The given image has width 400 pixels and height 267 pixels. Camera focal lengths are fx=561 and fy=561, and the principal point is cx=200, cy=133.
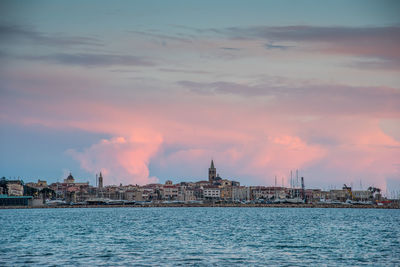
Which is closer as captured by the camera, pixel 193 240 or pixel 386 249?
pixel 386 249

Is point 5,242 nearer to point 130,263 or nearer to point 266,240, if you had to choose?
point 130,263

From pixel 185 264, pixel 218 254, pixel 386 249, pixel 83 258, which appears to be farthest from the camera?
pixel 386 249

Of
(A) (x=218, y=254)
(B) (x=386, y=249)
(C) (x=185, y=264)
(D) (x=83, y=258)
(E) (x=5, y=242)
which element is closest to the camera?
(C) (x=185, y=264)

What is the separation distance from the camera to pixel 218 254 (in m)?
39.6

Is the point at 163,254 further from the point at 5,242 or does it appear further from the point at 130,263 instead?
the point at 5,242

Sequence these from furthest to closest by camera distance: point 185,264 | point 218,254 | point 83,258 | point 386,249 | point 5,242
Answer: point 5,242, point 386,249, point 218,254, point 83,258, point 185,264

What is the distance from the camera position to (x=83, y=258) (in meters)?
37.2

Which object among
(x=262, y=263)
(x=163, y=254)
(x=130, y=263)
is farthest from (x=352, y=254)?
(x=130, y=263)

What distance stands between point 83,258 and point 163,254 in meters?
5.63

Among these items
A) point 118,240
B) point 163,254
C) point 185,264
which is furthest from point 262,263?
point 118,240

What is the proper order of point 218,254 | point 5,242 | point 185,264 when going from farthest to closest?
point 5,242 → point 218,254 → point 185,264

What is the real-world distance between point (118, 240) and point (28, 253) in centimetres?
1169

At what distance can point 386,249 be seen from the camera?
1761 inches

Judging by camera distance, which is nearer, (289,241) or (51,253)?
(51,253)
